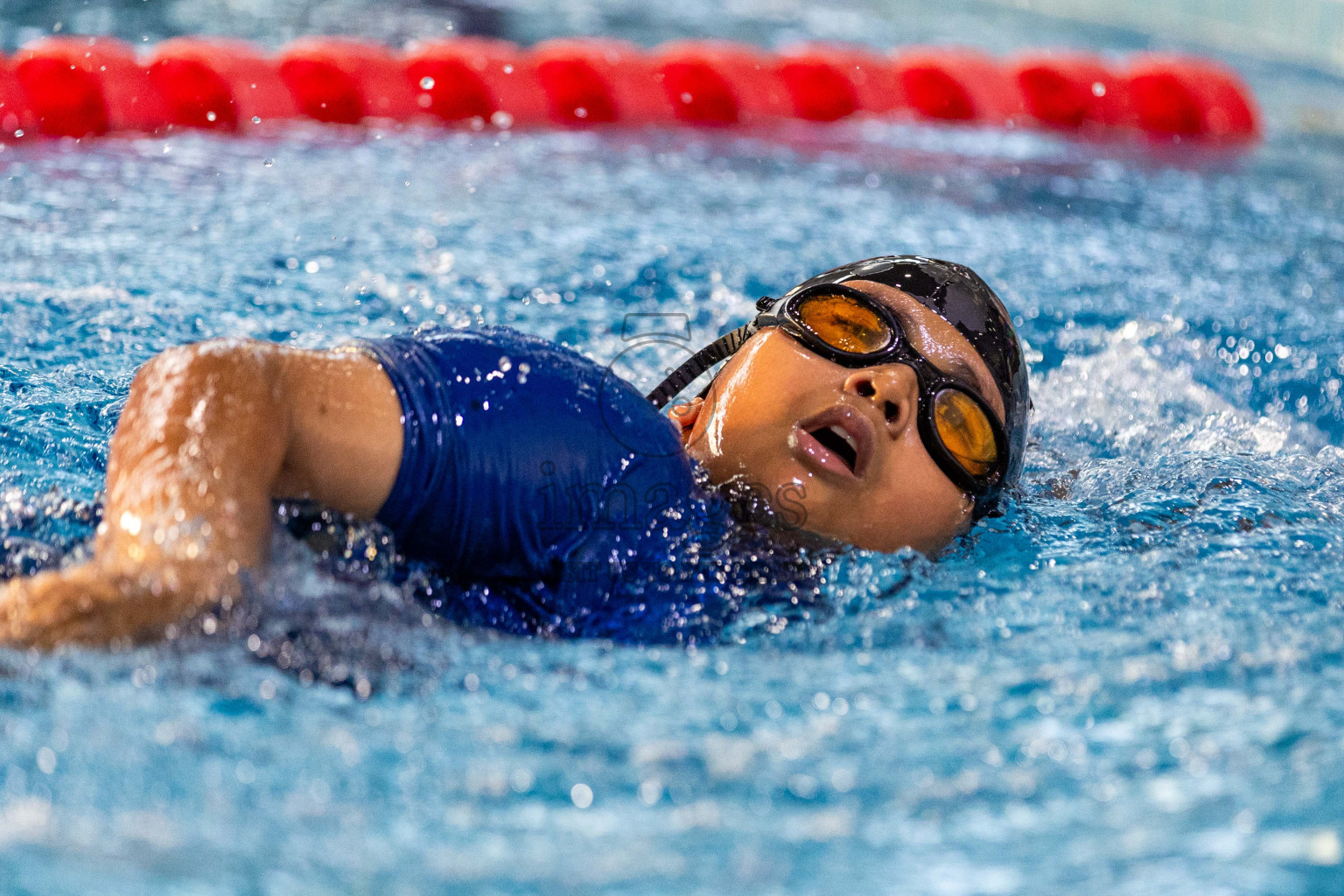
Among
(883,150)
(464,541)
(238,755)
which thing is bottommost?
(238,755)

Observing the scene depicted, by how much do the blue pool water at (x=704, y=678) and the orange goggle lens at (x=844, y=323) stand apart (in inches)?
12.5

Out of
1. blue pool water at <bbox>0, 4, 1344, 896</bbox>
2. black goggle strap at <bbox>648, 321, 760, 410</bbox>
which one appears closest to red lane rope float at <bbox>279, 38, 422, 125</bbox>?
blue pool water at <bbox>0, 4, 1344, 896</bbox>

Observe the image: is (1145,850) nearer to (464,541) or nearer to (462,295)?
(464,541)

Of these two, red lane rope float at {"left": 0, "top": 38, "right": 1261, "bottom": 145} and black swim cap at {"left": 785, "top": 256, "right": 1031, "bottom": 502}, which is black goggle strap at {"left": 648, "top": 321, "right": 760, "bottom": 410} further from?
red lane rope float at {"left": 0, "top": 38, "right": 1261, "bottom": 145}

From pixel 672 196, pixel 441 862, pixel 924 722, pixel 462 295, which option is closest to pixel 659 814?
pixel 441 862

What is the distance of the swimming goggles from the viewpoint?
1.89 meters

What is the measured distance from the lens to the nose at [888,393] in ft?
6.06

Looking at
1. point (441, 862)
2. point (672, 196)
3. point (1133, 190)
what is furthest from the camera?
point (1133, 190)

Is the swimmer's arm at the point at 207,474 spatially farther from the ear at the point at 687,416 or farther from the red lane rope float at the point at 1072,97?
the red lane rope float at the point at 1072,97

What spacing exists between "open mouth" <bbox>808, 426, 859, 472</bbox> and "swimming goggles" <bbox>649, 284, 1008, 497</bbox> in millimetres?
101

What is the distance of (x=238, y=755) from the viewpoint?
1.23m

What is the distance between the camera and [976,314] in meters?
2.00

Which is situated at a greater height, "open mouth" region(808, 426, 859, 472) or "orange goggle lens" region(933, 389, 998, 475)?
"orange goggle lens" region(933, 389, 998, 475)

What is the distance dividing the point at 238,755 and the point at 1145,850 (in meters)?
0.84
